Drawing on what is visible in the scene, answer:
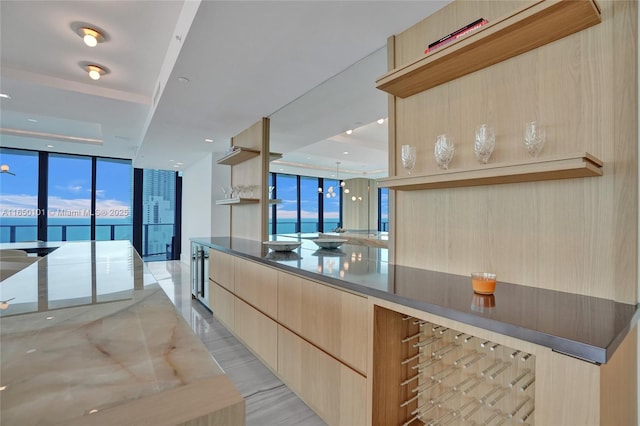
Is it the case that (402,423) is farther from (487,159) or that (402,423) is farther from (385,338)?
(487,159)

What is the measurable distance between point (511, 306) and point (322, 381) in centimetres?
110

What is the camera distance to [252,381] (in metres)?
2.35

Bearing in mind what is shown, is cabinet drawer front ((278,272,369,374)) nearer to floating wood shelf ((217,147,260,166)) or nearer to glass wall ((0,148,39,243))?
floating wood shelf ((217,147,260,166))

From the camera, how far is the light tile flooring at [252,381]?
6.32ft

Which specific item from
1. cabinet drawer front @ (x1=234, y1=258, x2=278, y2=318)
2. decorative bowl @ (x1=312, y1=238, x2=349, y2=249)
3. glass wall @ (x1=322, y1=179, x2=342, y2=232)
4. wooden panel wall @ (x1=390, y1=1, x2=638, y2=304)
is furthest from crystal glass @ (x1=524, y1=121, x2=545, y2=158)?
glass wall @ (x1=322, y1=179, x2=342, y2=232)

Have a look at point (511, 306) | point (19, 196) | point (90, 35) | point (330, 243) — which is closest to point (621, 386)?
point (511, 306)

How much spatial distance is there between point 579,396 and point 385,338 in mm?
757

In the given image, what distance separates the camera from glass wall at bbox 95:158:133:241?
7949 mm

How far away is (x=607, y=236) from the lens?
117cm

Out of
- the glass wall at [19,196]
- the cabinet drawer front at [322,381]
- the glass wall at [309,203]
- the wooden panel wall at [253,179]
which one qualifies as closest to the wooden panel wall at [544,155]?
the cabinet drawer front at [322,381]

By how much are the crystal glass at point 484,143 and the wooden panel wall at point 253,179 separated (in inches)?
105

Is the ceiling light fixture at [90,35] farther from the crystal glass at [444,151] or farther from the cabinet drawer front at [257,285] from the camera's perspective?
the crystal glass at [444,151]

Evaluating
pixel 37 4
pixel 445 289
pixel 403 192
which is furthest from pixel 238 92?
pixel 445 289

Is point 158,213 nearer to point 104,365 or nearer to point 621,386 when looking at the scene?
point 104,365
